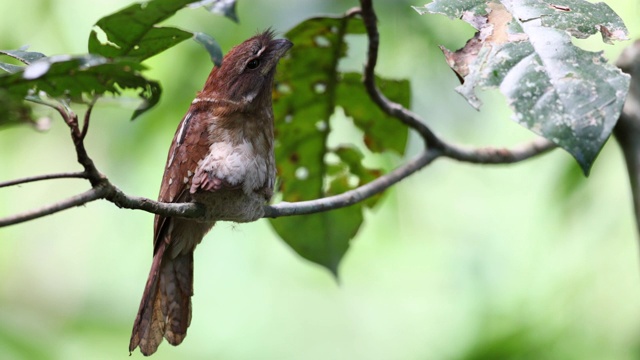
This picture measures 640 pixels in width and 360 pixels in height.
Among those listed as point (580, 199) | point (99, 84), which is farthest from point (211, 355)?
point (99, 84)

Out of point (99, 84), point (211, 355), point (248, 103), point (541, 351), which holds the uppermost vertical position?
point (99, 84)

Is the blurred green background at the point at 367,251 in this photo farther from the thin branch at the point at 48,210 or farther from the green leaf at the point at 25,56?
the thin branch at the point at 48,210

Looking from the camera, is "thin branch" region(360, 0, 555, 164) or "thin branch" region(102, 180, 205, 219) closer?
"thin branch" region(102, 180, 205, 219)

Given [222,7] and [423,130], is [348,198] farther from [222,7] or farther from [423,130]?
[222,7]

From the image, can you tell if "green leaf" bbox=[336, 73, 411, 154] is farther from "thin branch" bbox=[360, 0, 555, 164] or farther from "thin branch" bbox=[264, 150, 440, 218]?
"thin branch" bbox=[264, 150, 440, 218]

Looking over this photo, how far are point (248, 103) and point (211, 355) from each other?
2.83 metres

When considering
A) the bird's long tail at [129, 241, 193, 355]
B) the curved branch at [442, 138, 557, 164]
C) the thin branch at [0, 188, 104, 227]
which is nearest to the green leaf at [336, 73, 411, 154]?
the curved branch at [442, 138, 557, 164]

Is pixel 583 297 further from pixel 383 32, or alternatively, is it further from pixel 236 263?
pixel 236 263

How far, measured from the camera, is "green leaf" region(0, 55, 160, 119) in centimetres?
180

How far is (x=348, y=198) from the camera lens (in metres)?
2.68

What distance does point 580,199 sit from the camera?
13.6ft

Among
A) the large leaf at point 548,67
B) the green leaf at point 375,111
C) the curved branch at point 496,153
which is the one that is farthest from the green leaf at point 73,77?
the green leaf at point 375,111

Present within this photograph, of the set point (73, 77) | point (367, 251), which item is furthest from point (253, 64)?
point (367, 251)

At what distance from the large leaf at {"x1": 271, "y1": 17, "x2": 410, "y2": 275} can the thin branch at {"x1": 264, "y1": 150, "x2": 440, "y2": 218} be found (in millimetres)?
616
